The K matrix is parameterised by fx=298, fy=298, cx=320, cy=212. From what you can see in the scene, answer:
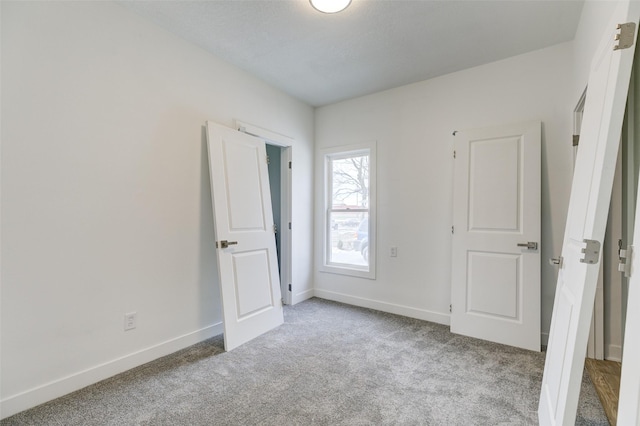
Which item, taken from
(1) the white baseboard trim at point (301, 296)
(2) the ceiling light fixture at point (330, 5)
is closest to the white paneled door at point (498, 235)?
(2) the ceiling light fixture at point (330, 5)

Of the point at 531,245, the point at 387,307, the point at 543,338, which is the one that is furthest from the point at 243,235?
the point at 543,338

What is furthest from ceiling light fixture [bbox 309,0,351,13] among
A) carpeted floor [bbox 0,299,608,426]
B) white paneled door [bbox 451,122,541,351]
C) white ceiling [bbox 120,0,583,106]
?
carpeted floor [bbox 0,299,608,426]

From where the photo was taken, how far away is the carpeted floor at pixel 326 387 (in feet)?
5.75

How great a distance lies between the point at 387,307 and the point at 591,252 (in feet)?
8.58

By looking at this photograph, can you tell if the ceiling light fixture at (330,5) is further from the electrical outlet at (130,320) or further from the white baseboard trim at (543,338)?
the white baseboard trim at (543,338)

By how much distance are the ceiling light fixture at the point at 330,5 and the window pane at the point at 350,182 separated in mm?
1953

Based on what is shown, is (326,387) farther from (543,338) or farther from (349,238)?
(349,238)

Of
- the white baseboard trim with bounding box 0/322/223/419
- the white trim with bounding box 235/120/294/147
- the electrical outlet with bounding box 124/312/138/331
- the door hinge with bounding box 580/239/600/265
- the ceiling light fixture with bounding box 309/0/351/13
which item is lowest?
the white baseboard trim with bounding box 0/322/223/419

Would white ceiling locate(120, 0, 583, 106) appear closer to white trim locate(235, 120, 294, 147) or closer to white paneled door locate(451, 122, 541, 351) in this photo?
white trim locate(235, 120, 294, 147)

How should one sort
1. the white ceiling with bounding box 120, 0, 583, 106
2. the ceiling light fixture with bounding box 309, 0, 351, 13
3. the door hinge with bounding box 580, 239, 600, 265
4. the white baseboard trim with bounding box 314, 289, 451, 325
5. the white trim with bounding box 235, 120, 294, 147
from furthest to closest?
the white baseboard trim with bounding box 314, 289, 451, 325 → the white trim with bounding box 235, 120, 294, 147 → the white ceiling with bounding box 120, 0, 583, 106 → the ceiling light fixture with bounding box 309, 0, 351, 13 → the door hinge with bounding box 580, 239, 600, 265

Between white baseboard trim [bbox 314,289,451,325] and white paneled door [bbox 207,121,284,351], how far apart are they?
1.02m

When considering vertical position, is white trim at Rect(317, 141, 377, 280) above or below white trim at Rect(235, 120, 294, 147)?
below

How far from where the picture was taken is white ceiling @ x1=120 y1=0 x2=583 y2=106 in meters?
2.20

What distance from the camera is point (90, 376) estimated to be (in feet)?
6.81
